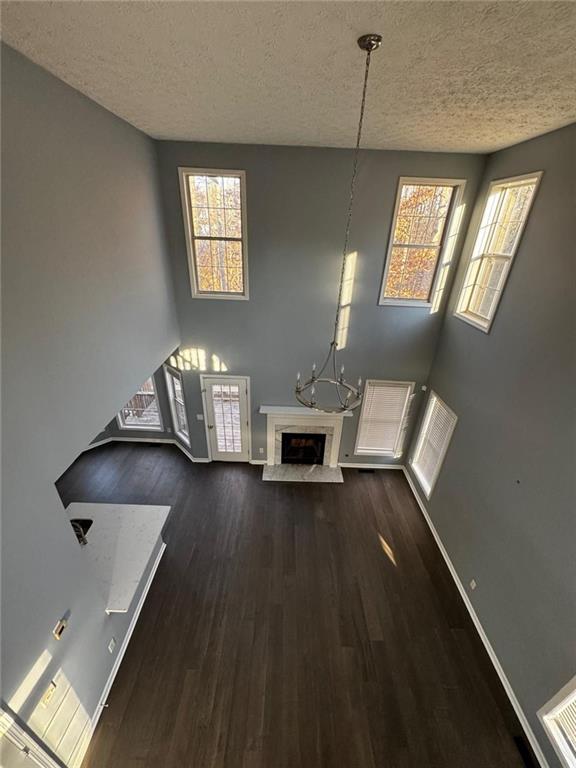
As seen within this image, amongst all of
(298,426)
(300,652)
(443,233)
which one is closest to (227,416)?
(298,426)

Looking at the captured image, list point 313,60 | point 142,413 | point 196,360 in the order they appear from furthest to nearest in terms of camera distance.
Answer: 1. point 142,413
2. point 196,360
3. point 313,60

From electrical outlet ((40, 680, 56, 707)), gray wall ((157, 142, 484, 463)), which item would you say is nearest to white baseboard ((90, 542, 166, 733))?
electrical outlet ((40, 680, 56, 707))

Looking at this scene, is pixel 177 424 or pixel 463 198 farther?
pixel 177 424

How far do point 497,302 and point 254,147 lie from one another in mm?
3795

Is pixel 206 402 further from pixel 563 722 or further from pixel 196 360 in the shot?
pixel 563 722

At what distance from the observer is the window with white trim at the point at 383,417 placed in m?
5.86

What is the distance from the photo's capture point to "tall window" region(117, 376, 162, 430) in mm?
6715

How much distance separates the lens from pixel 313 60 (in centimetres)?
221

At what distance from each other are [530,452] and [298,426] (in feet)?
12.1

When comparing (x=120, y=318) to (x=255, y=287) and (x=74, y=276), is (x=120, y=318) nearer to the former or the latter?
(x=74, y=276)

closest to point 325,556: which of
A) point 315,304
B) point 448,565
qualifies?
point 448,565

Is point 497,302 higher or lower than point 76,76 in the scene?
lower

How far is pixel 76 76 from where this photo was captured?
8.15ft

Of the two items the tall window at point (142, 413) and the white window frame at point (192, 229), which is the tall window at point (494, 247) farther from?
the tall window at point (142, 413)
